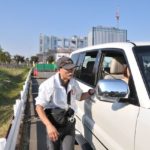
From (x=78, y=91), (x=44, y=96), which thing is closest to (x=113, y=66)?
(x=78, y=91)

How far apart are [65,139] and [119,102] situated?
54.6 inches

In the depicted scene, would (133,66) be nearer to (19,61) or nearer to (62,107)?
(62,107)

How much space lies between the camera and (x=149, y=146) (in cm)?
329

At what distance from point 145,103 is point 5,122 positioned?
27.4ft

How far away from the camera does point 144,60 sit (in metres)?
4.11

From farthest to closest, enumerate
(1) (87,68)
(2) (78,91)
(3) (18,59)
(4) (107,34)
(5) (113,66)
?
(3) (18,59), (4) (107,34), (1) (87,68), (2) (78,91), (5) (113,66)

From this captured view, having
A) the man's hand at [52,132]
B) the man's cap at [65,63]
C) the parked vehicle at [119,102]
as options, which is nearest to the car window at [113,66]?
the parked vehicle at [119,102]

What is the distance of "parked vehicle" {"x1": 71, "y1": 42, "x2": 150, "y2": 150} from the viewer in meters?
3.59

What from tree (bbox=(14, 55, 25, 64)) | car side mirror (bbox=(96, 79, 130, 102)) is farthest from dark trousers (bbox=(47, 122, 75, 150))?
tree (bbox=(14, 55, 25, 64))

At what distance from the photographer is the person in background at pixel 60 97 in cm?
495

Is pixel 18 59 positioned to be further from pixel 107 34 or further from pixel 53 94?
pixel 53 94

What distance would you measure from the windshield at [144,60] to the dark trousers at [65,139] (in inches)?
55.2

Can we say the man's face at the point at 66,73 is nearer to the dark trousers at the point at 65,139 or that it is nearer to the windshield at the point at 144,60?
the dark trousers at the point at 65,139

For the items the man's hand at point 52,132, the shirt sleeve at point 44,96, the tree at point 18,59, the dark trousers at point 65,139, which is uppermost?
the shirt sleeve at point 44,96
